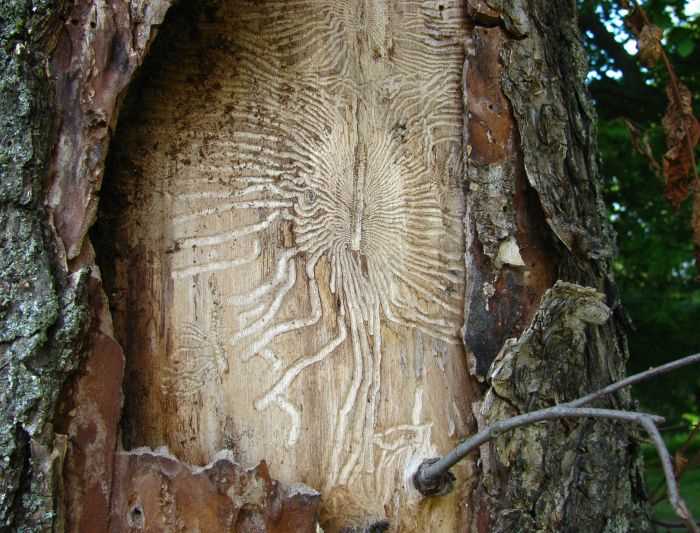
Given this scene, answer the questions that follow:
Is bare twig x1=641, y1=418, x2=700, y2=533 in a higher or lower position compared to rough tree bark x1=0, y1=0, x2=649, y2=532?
lower

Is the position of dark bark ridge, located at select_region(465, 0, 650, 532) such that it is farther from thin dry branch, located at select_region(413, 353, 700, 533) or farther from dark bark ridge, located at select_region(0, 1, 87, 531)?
dark bark ridge, located at select_region(0, 1, 87, 531)

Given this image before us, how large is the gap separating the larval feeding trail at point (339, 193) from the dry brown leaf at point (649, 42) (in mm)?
597

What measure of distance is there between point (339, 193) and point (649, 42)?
38.6 inches

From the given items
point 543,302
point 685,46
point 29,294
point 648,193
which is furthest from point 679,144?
point 648,193

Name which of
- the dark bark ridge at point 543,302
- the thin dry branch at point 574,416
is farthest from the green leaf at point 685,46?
the thin dry branch at point 574,416

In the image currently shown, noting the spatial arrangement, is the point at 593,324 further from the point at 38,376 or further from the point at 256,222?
the point at 38,376

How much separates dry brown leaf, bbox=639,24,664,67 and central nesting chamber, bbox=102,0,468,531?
670mm

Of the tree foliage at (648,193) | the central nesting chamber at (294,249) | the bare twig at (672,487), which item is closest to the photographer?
the bare twig at (672,487)

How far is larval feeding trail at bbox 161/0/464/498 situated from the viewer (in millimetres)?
1406

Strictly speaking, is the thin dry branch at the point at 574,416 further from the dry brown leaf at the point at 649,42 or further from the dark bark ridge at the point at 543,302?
the dry brown leaf at the point at 649,42

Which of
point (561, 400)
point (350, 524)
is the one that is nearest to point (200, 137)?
point (350, 524)

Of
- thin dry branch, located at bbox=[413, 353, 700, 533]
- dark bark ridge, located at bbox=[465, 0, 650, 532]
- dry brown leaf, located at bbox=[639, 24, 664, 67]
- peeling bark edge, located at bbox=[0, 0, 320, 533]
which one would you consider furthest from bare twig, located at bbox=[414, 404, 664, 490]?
dry brown leaf, located at bbox=[639, 24, 664, 67]

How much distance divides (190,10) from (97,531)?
991mm

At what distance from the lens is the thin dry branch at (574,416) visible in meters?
0.81
